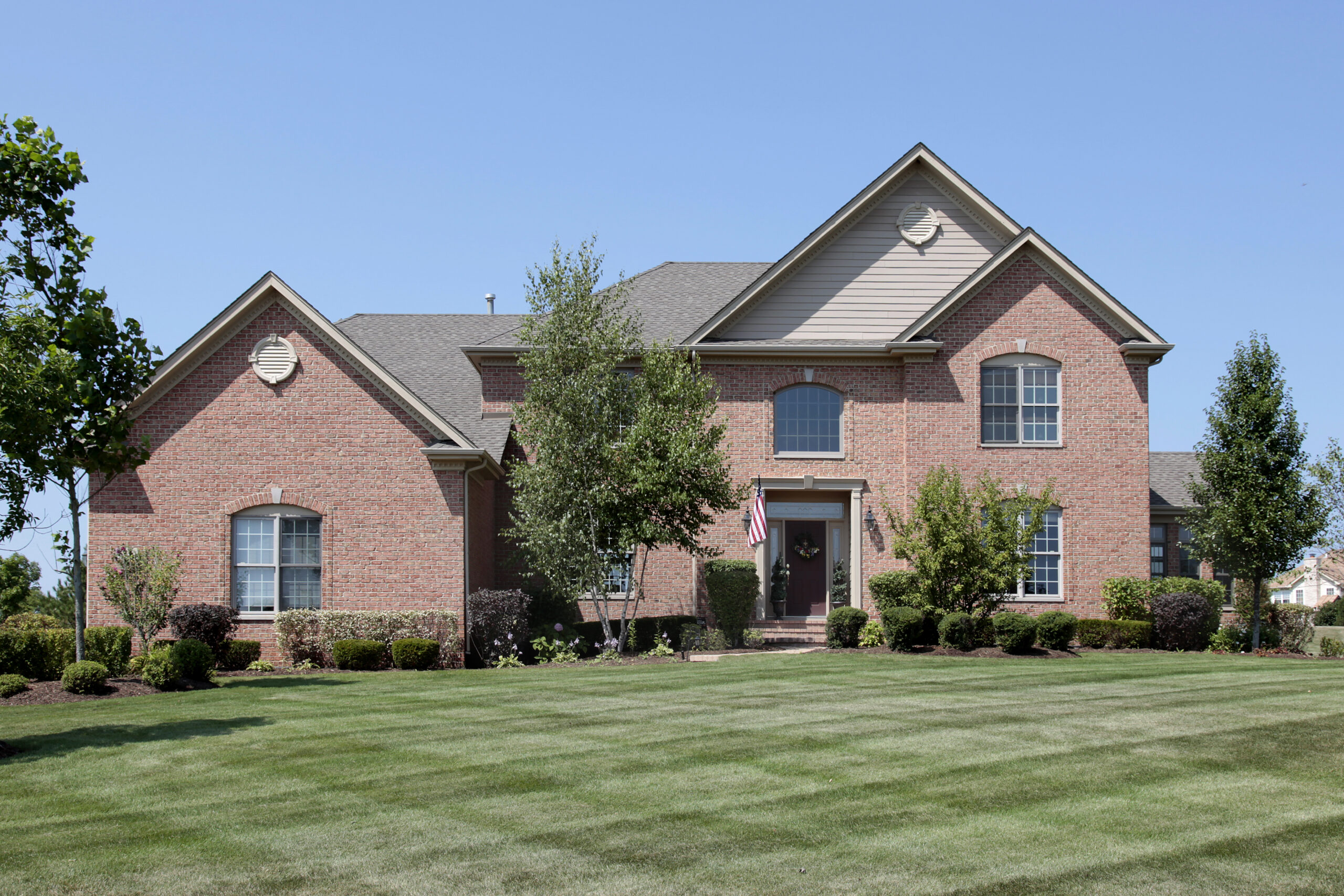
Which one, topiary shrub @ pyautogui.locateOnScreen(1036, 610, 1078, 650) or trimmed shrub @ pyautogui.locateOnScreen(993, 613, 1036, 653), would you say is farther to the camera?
topiary shrub @ pyautogui.locateOnScreen(1036, 610, 1078, 650)

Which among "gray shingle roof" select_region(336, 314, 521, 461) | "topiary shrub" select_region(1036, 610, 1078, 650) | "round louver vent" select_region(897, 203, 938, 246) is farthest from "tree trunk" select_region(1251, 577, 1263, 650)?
"gray shingle roof" select_region(336, 314, 521, 461)

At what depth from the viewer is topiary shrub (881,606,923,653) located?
2155 cm

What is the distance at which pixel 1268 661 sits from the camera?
66.3ft

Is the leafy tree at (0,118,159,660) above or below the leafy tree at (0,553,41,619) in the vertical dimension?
above

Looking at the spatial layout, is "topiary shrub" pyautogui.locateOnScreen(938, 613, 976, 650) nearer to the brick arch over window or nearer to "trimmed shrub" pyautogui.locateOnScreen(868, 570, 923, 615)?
"trimmed shrub" pyautogui.locateOnScreen(868, 570, 923, 615)

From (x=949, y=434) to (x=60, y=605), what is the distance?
22585 millimetres

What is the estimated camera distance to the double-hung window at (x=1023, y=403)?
2564 cm

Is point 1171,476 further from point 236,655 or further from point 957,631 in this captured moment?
point 236,655

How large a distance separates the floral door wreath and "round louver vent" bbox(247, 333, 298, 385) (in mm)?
11821

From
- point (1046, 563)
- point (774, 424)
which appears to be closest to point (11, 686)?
point (774, 424)

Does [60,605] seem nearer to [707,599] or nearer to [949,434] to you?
[707,599]

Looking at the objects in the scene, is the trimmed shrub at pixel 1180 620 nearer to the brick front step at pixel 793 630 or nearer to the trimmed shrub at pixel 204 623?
the brick front step at pixel 793 630

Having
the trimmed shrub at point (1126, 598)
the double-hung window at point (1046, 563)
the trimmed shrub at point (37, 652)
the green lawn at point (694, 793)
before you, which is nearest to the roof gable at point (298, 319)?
the trimmed shrub at point (37, 652)

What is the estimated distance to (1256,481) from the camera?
24984 millimetres
